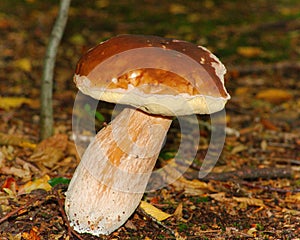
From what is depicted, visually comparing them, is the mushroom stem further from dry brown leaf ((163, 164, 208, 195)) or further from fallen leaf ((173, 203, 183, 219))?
dry brown leaf ((163, 164, 208, 195))

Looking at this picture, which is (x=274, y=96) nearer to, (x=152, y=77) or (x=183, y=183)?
(x=183, y=183)

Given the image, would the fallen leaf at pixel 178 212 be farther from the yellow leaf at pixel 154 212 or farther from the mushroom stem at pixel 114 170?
the mushroom stem at pixel 114 170

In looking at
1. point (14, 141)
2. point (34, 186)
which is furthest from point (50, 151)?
point (34, 186)

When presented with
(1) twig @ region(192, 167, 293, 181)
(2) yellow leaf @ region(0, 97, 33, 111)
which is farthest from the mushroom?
(2) yellow leaf @ region(0, 97, 33, 111)

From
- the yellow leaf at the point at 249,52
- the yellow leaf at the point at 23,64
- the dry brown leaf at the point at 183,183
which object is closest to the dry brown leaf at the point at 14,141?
the dry brown leaf at the point at 183,183

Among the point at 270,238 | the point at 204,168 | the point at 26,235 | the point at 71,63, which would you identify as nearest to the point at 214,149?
the point at 204,168

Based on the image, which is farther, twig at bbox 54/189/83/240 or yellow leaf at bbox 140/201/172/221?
yellow leaf at bbox 140/201/172/221

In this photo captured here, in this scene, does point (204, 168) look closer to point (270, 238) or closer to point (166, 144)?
point (166, 144)
